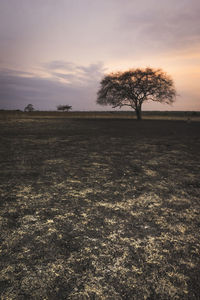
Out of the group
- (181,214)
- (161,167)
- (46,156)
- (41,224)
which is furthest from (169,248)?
(46,156)

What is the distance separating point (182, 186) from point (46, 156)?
406cm

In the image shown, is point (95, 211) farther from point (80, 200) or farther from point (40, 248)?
point (40, 248)

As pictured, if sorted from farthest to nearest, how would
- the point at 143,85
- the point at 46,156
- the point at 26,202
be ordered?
the point at 143,85 → the point at 46,156 → the point at 26,202

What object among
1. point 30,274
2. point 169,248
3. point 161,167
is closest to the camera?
point 30,274

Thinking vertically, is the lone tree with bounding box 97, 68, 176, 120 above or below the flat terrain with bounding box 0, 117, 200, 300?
above

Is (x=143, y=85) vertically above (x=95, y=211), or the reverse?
(x=143, y=85)

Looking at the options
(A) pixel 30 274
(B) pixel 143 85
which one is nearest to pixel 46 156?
(A) pixel 30 274

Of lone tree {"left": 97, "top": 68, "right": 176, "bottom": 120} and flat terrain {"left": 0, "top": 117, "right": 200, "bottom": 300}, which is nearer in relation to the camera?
flat terrain {"left": 0, "top": 117, "right": 200, "bottom": 300}

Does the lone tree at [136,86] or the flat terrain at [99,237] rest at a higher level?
the lone tree at [136,86]

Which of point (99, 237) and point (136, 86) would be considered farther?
point (136, 86)

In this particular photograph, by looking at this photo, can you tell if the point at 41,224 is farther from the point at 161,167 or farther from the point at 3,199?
the point at 161,167

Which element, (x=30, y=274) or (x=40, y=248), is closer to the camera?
(x=30, y=274)

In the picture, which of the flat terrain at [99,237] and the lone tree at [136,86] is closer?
the flat terrain at [99,237]

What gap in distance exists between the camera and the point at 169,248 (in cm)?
172
